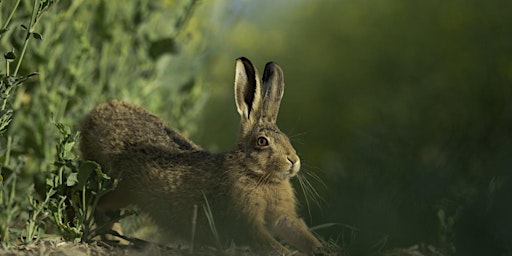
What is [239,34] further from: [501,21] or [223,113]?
[501,21]

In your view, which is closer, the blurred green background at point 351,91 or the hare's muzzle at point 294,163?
the blurred green background at point 351,91

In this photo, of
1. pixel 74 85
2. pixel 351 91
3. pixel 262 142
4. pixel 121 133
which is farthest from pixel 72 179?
pixel 351 91

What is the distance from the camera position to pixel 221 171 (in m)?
3.62

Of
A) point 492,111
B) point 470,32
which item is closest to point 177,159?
point 492,111

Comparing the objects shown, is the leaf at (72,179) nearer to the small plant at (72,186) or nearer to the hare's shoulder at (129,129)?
the small plant at (72,186)

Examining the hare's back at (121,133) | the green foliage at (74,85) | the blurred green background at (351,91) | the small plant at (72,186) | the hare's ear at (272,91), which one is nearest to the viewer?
the blurred green background at (351,91)

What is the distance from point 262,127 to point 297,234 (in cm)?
53

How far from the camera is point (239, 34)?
443 inches

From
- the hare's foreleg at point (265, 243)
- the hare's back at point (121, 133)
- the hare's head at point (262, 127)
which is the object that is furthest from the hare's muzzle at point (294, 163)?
the hare's back at point (121, 133)

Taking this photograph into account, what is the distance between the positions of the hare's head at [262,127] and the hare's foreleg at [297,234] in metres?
0.20

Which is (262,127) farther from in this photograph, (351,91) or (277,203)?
(351,91)

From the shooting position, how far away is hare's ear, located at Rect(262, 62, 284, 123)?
3.69m

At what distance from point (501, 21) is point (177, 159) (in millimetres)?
3820

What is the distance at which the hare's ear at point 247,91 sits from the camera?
3.61 metres
